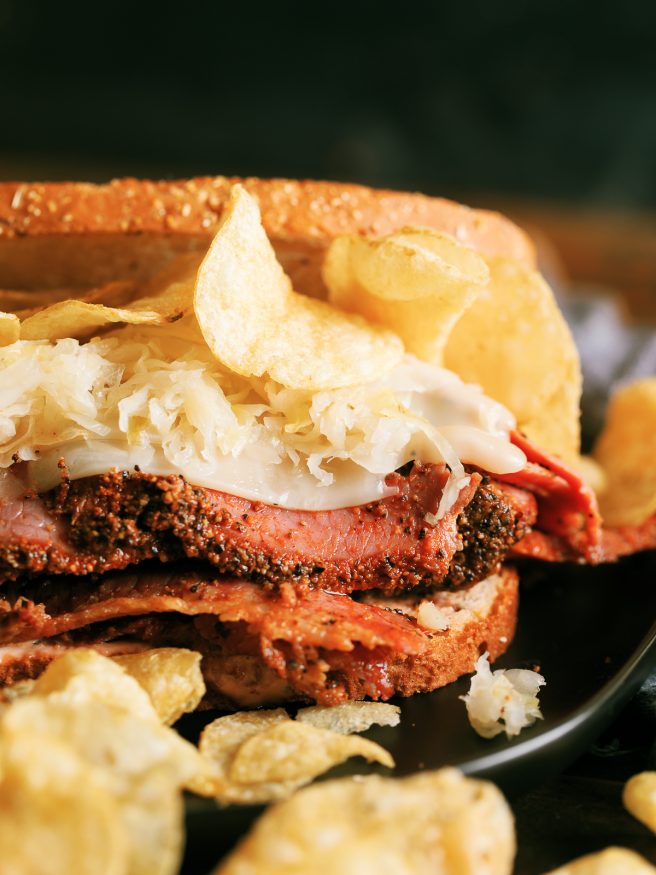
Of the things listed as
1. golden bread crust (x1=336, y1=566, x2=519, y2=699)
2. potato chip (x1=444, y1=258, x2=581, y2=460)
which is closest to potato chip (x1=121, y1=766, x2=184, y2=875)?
golden bread crust (x1=336, y1=566, x2=519, y2=699)

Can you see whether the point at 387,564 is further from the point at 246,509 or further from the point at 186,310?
the point at 186,310

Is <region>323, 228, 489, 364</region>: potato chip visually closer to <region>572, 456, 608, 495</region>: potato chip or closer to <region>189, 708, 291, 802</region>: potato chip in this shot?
<region>572, 456, 608, 495</region>: potato chip

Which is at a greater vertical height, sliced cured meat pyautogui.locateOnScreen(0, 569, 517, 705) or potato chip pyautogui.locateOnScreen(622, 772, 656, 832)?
potato chip pyautogui.locateOnScreen(622, 772, 656, 832)

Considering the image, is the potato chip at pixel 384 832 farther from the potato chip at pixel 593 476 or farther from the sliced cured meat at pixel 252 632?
the potato chip at pixel 593 476

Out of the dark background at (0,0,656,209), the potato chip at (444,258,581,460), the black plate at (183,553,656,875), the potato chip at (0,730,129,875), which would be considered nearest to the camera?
the potato chip at (0,730,129,875)

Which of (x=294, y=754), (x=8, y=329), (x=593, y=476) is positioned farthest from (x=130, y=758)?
(x=593, y=476)

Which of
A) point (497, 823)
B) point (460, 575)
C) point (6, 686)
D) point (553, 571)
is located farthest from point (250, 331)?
point (553, 571)

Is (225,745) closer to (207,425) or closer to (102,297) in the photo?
(207,425)
